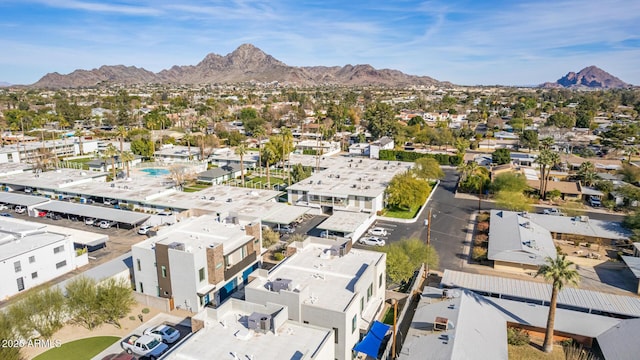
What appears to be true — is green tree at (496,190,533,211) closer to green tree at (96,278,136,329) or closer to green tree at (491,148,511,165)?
green tree at (491,148,511,165)

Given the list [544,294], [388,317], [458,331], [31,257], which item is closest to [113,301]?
[31,257]

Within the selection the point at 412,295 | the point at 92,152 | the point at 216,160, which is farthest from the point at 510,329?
the point at 92,152

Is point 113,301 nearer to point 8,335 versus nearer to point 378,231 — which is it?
point 8,335

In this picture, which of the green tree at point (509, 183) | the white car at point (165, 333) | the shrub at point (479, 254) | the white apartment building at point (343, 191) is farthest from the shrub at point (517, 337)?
the green tree at point (509, 183)

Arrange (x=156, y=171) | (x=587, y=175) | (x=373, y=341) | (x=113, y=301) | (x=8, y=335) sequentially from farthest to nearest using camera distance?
(x=156, y=171) < (x=587, y=175) < (x=113, y=301) < (x=373, y=341) < (x=8, y=335)

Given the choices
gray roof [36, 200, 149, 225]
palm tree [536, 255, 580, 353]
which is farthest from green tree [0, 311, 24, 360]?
palm tree [536, 255, 580, 353]

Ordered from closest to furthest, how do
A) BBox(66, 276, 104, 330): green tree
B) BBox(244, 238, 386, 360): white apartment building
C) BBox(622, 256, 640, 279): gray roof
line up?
BBox(244, 238, 386, 360): white apartment building < BBox(66, 276, 104, 330): green tree < BBox(622, 256, 640, 279): gray roof
